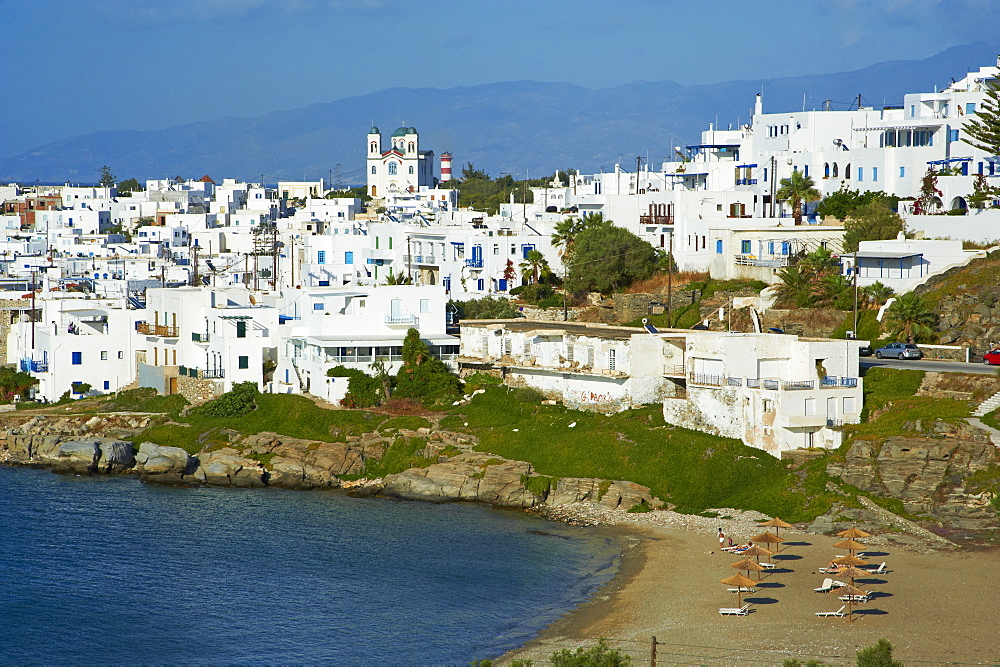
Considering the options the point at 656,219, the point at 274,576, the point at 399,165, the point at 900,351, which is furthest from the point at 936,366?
the point at 399,165

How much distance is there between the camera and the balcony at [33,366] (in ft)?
204

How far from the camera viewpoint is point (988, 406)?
42.9m

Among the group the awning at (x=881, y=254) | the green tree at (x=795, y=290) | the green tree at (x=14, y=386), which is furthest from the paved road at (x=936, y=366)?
the green tree at (x=14, y=386)

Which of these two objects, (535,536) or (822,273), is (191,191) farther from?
(535,536)

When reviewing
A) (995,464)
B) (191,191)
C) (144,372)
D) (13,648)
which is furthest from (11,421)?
(191,191)

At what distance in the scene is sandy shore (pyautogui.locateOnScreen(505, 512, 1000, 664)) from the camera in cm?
3056

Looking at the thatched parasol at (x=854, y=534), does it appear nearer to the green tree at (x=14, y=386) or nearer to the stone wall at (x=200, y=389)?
the stone wall at (x=200, y=389)

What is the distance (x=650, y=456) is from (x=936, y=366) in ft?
35.5

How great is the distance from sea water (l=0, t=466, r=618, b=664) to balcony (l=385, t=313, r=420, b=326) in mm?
11745

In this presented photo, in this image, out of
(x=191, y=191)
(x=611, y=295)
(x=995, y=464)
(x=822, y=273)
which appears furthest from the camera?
(x=191, y=191)

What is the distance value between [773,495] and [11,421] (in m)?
34.5

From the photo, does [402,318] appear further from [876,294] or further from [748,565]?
[748,565]

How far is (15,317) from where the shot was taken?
70.5 meters

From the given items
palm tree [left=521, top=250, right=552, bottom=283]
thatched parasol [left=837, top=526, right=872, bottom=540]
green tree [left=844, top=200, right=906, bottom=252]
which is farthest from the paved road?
palm tree [left=521, top=250, right=552, bottom=283]
